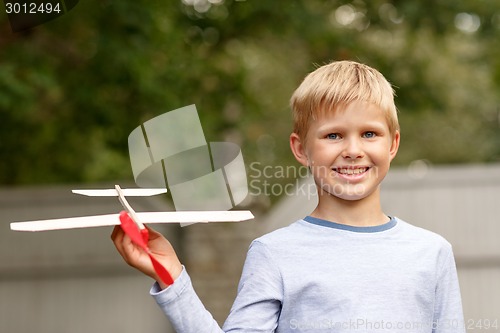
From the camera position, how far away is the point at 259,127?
17109mm

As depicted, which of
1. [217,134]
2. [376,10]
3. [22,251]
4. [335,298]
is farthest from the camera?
[22,251]

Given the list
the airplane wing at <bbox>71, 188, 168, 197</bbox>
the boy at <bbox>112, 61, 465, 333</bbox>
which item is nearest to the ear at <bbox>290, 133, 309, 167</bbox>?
the boy at <bbox>112, 61, 465, 333</bbox>

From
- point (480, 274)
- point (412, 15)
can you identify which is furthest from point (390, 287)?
point (480, 274)

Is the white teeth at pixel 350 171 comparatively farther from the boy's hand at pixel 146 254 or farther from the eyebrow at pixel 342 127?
the boy's hand at pixel 146 254

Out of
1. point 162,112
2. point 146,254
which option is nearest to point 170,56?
point 162,112

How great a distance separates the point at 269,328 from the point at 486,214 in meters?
6.41

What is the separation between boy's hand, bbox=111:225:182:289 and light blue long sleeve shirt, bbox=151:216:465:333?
0.21 meters

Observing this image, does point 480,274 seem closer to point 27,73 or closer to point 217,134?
point 217,134

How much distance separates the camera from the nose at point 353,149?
5.77 ft

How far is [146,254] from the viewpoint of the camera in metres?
1.52

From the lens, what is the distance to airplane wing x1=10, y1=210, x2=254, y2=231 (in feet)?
4.62

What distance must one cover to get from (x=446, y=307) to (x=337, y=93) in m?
0.51

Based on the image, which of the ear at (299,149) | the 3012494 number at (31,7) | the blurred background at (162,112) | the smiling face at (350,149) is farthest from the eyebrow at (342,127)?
the blurred background at (162,112)

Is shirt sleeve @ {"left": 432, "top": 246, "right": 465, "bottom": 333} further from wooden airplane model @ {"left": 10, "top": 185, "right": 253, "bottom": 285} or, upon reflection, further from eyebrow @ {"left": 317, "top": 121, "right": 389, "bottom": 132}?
wooden airplane model @ {"left": 10, "top": 185, "right": 253, "bottom": 285}
